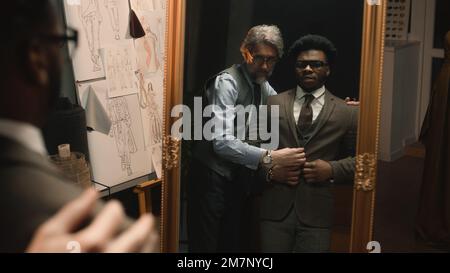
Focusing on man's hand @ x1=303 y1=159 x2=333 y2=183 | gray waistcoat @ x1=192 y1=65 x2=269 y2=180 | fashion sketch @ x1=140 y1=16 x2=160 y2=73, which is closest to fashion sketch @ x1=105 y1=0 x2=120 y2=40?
fashion sketch @ x1=140 y1=16 x2=160 y2=73

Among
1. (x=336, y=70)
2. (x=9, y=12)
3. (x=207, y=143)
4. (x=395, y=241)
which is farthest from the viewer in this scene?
(x=395, y=241)

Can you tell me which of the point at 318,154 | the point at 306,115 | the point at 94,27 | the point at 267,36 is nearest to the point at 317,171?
the point at 318,154

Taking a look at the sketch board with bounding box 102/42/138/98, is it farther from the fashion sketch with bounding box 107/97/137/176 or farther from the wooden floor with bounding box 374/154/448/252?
the wooden floor with bounding box 374/154/448/252

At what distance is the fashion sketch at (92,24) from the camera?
251 cm

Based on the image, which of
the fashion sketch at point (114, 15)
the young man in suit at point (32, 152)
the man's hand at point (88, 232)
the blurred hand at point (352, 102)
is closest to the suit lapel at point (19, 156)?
the young man in suit at point (32, 152)

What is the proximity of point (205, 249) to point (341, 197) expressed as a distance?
0.58 m

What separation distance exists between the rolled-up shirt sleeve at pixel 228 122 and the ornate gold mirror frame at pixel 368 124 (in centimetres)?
39

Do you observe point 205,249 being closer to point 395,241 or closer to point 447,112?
point 395,241

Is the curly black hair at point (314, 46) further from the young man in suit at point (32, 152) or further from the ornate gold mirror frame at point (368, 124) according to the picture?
the young man in suit at point (32, 152)

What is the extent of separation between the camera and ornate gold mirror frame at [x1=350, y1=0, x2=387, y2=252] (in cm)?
224

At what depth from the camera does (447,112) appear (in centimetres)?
259
